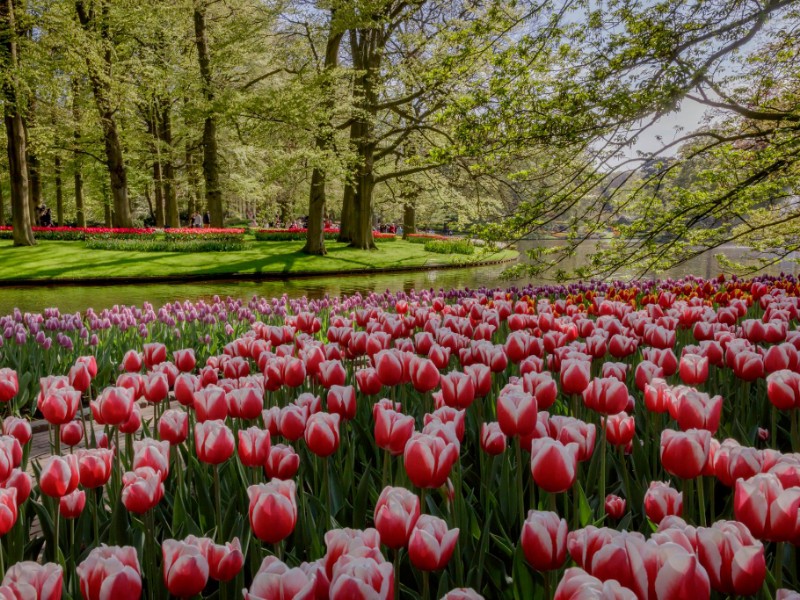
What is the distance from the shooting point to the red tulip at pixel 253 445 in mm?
1880

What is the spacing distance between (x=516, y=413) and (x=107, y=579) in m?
1.19

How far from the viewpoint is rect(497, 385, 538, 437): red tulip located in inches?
74.3

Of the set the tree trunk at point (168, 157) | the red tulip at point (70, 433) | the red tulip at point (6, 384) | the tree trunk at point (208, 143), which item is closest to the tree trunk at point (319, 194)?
the tree trunk at point (208, 143)

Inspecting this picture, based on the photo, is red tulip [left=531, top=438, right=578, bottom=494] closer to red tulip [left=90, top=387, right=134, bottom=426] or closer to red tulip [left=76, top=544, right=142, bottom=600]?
red tulip [left=76, top=544, right=142, bottom=600]

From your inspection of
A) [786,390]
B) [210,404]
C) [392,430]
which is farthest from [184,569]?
[786,390]

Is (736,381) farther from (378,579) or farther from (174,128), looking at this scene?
(174,128)

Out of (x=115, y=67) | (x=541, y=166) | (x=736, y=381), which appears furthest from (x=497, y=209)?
(x=736, y=381)

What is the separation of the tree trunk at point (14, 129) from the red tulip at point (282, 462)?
19.8 metres

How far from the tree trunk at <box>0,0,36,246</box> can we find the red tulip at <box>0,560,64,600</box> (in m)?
20.2

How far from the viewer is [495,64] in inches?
260

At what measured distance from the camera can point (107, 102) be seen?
70.9ft

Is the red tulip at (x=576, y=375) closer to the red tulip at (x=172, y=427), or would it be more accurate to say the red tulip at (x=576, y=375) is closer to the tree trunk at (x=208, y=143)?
the red tulip at (x=172, y=427)

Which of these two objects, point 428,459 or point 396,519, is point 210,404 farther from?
point 396,519

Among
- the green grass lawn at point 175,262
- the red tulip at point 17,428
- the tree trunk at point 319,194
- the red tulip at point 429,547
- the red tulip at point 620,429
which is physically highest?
the tree trunk at point 319,194
